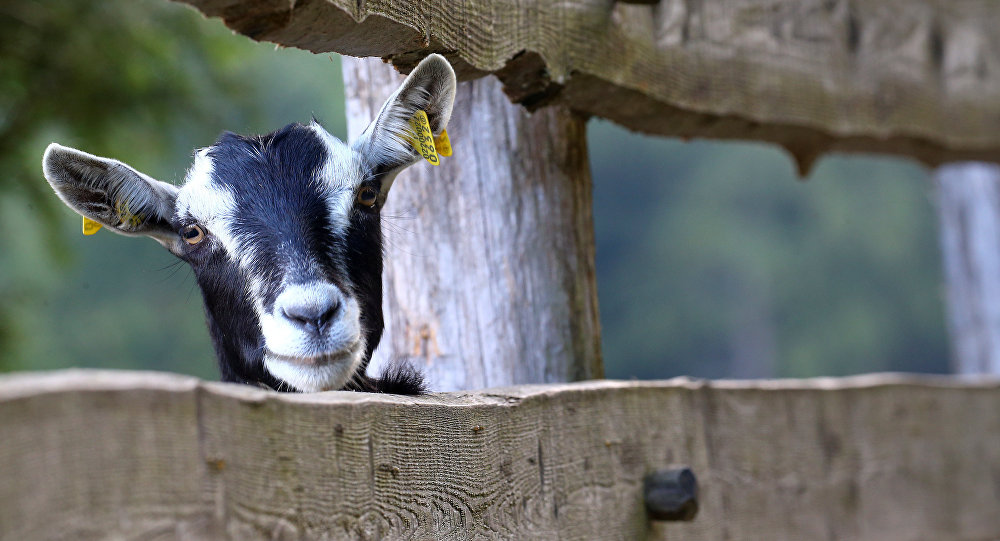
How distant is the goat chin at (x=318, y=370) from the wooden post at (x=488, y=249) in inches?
37.9

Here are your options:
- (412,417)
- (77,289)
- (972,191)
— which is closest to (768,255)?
(77,289)

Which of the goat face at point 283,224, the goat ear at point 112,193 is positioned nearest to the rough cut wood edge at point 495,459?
the goat face at point 283,224

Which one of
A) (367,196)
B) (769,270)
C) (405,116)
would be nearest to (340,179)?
(367,196)

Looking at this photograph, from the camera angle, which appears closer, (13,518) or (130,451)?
(13,518)

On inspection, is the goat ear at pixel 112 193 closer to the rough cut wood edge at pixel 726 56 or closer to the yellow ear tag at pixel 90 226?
the yellow ear tag at pixel 90 226

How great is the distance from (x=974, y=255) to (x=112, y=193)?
747cm

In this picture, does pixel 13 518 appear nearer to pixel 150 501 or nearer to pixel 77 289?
pixel 150 501

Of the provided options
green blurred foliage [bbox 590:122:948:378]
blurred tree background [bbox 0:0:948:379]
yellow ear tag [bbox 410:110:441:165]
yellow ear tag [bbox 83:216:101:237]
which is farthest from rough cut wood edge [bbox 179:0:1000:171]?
green blurred foliage [bbox 590:122:948:378]

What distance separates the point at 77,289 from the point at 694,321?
24040mm

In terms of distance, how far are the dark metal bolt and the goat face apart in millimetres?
1056

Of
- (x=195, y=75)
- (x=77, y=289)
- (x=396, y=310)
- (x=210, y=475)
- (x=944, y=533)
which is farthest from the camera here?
(x=77, y=289)

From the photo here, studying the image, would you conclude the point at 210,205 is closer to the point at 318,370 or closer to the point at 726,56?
the point at 318,370

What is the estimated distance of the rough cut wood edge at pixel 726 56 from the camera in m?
2.67

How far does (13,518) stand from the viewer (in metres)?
1.57
